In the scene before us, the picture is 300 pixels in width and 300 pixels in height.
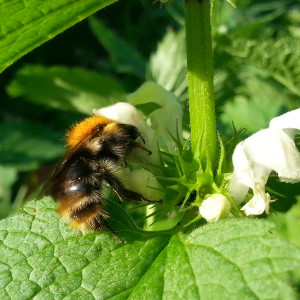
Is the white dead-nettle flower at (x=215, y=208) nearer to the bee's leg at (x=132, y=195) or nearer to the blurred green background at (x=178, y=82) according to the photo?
the bee's leg at (x=132, y=195)

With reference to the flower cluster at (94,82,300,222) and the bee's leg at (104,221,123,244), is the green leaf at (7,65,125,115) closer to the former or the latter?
the flower cluster at (94,82,300,222)

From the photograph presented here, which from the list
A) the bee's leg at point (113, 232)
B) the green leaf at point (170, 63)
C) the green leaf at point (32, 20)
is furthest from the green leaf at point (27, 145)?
the green leaf at point (32, 20)

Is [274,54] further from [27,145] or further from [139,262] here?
[27,145]

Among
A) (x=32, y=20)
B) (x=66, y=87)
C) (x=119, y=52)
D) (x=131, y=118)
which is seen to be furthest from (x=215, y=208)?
(x=119, y=52)

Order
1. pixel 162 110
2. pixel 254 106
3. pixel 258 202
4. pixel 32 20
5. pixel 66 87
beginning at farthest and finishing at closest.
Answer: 1. pixel 66 87
2. pixel 254 106
3. pixel 162 110
4. pixel 258 202
5. pixel 32 20

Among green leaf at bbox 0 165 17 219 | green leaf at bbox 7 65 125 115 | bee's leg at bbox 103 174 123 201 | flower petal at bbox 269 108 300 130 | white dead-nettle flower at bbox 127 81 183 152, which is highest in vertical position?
green leaf at bbox 7 65 125 115

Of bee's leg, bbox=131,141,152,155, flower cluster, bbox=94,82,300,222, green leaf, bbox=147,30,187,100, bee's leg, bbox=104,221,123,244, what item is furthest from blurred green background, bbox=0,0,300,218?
bee's leg, bbox=104,221,123,244

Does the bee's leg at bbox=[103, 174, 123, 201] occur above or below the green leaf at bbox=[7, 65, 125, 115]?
below

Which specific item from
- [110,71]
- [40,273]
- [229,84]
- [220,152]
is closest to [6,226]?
[40,273]
